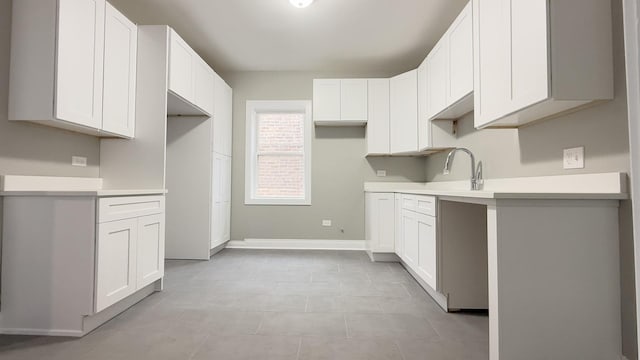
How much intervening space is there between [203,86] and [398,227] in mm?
2759

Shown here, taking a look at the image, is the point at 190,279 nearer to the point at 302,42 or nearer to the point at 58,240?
the point at 58,240

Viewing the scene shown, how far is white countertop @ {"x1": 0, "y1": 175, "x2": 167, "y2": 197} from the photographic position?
1896mm

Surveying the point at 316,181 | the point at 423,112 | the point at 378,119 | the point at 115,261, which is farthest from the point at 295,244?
the point at 115,261

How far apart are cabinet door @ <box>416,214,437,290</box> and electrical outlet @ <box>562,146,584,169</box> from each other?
35.0 inches

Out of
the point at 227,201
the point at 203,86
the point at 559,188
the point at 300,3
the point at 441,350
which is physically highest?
the point at 300,3

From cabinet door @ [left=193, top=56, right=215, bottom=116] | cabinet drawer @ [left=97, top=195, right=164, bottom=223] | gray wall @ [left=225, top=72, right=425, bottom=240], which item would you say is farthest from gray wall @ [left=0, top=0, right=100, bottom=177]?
gray wall @ [left=225, top=72, right=425, bottom=240]

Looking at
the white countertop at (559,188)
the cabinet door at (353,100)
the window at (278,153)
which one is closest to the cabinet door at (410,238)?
the white countertop at (559,188)

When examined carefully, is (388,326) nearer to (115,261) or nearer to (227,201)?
(115,261)

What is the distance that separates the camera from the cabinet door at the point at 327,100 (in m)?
4.34

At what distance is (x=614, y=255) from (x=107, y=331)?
106 inches

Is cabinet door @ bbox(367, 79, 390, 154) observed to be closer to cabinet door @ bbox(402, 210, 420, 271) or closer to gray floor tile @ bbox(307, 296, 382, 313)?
cabinet door @ bbox(402, 210, 420, 271)

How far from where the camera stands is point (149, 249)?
2504 millimetres

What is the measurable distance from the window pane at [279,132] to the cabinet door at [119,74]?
218 cm

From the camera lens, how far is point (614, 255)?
135cm
